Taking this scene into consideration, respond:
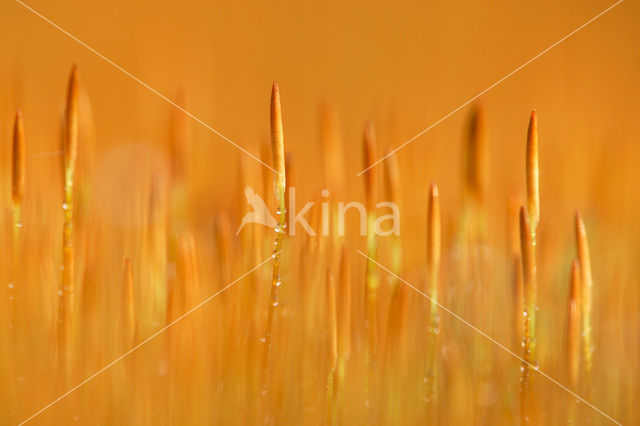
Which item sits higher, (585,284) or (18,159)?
(18,159)

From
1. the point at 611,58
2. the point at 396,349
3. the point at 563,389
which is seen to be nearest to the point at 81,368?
the point at 396,349

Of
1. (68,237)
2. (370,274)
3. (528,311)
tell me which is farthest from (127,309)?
(528,311)

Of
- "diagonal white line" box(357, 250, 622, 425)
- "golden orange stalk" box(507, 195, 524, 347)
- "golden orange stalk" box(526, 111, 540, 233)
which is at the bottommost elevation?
"diagonal white line" box(357, 250, 622, 425)

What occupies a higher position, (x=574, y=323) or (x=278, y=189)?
(x=278, y=189)

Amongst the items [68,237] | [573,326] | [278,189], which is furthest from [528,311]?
[68,237]

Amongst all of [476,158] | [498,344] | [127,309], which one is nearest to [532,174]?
[476,158]

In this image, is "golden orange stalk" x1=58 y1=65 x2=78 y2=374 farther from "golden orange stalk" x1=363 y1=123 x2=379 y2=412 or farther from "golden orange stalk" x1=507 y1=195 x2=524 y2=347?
"golden orange stalk" x1=507 y1=195 x2=524 y2=347

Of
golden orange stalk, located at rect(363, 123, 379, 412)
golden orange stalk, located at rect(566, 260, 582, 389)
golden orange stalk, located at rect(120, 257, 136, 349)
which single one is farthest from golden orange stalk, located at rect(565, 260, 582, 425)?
golden orange stalk, located at rect(120, 257, 136, 349)

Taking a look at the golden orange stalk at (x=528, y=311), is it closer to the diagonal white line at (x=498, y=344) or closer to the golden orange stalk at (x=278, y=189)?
the diagonal white line at (x=498, y=344)

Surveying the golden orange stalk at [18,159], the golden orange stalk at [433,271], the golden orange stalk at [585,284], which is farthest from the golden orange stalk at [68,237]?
the golden orange stalk at [585,284]

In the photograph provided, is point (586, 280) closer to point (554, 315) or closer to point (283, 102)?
point (554, 315)

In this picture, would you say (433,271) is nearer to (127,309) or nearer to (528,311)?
(528,311)

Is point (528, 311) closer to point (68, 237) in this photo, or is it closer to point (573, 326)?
point (573, 326)
